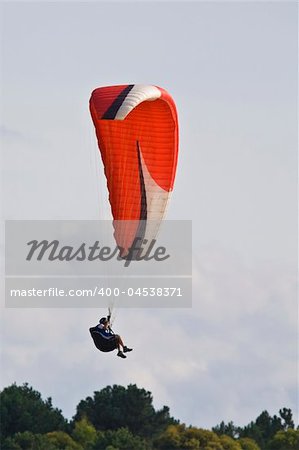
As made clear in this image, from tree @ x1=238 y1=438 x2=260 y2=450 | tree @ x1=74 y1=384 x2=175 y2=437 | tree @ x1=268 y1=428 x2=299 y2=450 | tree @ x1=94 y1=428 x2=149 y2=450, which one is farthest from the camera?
tree @ x1=74 y1=384 x2=175 y2=437

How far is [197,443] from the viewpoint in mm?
63156

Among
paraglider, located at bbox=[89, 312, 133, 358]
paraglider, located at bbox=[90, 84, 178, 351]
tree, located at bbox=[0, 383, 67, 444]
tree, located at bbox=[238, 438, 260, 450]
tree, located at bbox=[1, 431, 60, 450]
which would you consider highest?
tree, located at bbox=[0, 383, 67, 444]

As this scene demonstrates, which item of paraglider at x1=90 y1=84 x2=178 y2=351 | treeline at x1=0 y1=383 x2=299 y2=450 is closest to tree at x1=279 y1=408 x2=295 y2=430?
treeline at x1=0 y1=383 x2=299 y2=450

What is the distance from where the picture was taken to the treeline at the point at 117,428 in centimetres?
6419

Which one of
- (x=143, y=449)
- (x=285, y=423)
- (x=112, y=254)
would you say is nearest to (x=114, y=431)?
(x=143, y=449)

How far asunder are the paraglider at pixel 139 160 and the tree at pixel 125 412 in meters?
29.5

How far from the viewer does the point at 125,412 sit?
237ft

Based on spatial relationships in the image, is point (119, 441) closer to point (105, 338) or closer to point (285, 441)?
point (285, 441)

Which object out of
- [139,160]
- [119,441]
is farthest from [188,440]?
[139,160]

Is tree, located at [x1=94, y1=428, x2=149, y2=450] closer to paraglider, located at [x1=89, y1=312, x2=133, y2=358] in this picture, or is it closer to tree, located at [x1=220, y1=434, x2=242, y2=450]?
tree, located at [x1=220, y1=434, x2=242, y2=450]

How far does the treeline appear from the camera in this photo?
6419 cm

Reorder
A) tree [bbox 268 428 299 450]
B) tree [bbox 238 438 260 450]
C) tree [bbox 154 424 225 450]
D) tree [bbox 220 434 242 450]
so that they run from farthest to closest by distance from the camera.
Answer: tree [bbox 238 438 260 450] → tree [bbox 268 428 299 450] → tree [bbox 220 434 242 450] → tree [bbox 154 424 225 450]

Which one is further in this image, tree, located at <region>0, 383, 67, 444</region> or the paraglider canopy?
tree, located at <region>0, 383, 67, 444</region>

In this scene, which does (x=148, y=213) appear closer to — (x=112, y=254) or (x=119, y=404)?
(x=112, y=254)
